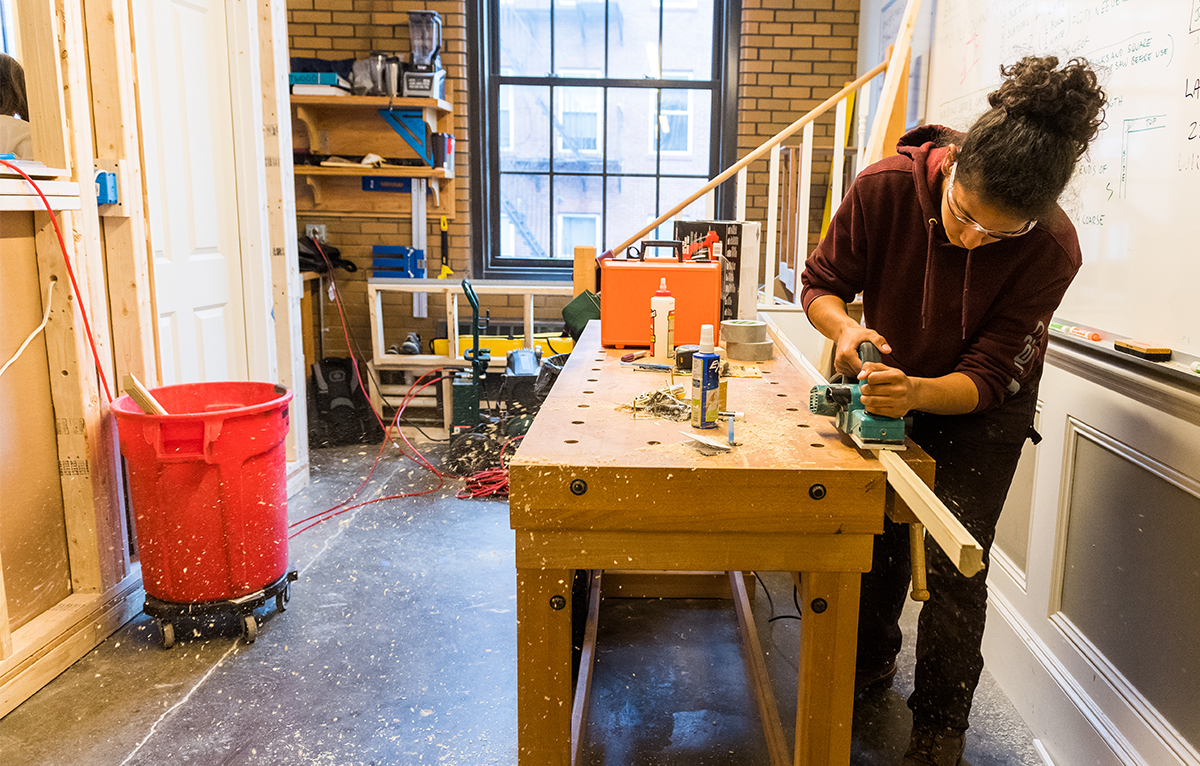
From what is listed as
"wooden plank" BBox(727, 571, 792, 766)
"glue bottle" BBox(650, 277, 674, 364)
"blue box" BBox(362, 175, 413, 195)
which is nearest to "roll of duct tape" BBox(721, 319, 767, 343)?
"glue bottle" BBox(650, 277, 674, 364)

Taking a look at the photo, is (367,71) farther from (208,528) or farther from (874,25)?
(208,528)

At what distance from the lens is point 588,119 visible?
16.3 feet

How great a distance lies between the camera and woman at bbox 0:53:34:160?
2.23 meters

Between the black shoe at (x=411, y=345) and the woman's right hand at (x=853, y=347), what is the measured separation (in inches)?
136

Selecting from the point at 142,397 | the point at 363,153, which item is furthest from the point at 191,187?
the point at 363,153

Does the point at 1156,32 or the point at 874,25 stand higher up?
the point at 874,25

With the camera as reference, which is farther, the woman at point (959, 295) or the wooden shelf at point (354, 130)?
the wooden shelf at point (354, 130)

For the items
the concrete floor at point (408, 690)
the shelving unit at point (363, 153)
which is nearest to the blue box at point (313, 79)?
the shelving unit at point (363, 153)

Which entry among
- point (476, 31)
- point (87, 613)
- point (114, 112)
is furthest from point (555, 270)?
point (87, 613)

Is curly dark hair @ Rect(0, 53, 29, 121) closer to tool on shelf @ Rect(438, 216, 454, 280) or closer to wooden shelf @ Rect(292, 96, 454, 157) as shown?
wooden shelf @ Rect(292, 96, 454, 157)

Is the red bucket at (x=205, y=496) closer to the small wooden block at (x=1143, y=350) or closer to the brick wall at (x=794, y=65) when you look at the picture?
the small wooden block at (x=1143, y=350)

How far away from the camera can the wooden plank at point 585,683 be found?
1709 millimetres

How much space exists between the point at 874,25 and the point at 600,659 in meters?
3.65

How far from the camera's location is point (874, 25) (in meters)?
4.38
